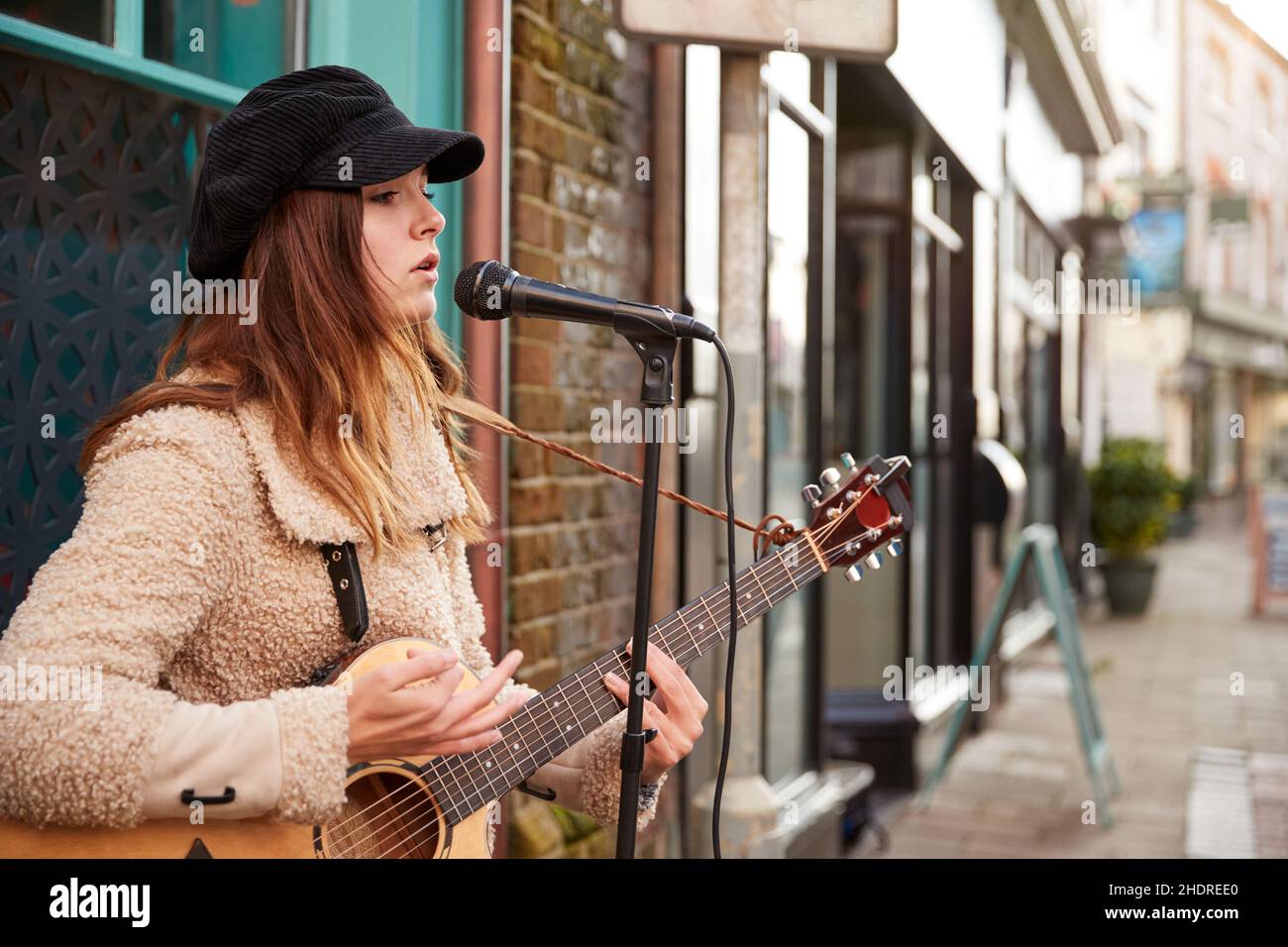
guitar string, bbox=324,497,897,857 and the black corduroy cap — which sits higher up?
the black corduroy cap

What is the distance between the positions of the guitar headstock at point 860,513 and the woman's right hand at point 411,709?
67 centimetres

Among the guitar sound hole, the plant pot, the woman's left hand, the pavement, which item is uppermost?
the woman's left hand

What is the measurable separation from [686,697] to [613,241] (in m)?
1.68

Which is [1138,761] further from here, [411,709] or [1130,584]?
[411,709]

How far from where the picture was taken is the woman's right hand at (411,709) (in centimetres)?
148

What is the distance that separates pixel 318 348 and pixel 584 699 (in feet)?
2.08

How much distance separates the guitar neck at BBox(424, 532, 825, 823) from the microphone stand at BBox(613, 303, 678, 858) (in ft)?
0.45

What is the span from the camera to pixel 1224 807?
5.16 m

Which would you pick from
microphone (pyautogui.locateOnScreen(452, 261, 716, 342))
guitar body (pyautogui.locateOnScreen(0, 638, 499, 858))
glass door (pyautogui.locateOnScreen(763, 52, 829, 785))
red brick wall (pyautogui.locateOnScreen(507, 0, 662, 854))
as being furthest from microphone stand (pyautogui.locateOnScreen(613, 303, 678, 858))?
glass door (pyautogui.locateOnScreen(763, 52, 829, 785))

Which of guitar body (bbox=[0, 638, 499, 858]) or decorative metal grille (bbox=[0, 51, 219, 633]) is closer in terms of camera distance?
guitar body (bbox=[0, 638, 499, 858])

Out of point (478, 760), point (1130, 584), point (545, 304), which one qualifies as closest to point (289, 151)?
point (545, 304)

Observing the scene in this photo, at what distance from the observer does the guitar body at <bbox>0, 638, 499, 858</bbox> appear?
1.42 m

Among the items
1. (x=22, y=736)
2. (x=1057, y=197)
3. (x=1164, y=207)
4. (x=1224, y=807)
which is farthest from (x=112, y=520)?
(x=1164, y=207)

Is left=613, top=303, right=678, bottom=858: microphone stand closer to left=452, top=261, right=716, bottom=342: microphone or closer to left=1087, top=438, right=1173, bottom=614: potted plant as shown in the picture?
left=452, top=261, right=716, bottom=342: microphone
